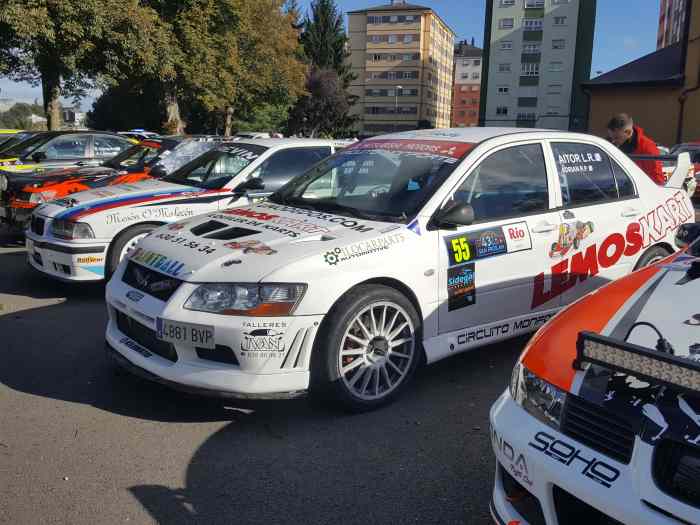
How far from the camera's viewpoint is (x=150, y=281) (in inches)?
152

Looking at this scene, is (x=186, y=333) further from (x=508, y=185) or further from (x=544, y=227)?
(x=544, y=227)

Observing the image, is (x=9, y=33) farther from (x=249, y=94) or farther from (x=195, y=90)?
(x=249, y=94)

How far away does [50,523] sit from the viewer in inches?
108

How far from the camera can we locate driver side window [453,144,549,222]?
4.25 m

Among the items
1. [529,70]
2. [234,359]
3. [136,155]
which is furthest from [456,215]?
[529,70]

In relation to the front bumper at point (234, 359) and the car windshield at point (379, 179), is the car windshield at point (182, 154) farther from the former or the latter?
the front bumper at point (234, 359)

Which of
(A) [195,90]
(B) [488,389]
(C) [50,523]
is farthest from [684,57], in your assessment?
(C) [50,523]

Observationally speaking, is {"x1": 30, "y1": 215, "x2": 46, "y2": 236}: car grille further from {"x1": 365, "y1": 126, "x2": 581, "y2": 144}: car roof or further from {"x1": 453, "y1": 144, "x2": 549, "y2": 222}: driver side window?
{"x1": 453, "y1": 144, "x2": 549, "y2": 222}: driver side window

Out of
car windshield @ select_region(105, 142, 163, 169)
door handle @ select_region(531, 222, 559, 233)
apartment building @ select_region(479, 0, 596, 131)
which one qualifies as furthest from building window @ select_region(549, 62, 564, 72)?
door handle @ select_region(531, 222, 559, 233)

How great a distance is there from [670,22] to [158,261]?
8763cm

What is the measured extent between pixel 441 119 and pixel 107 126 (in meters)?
75.0

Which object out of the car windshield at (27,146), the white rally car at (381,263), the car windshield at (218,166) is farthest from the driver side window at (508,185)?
the car windshield at (27,146)

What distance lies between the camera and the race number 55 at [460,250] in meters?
4.03

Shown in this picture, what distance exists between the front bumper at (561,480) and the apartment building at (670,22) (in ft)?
231
